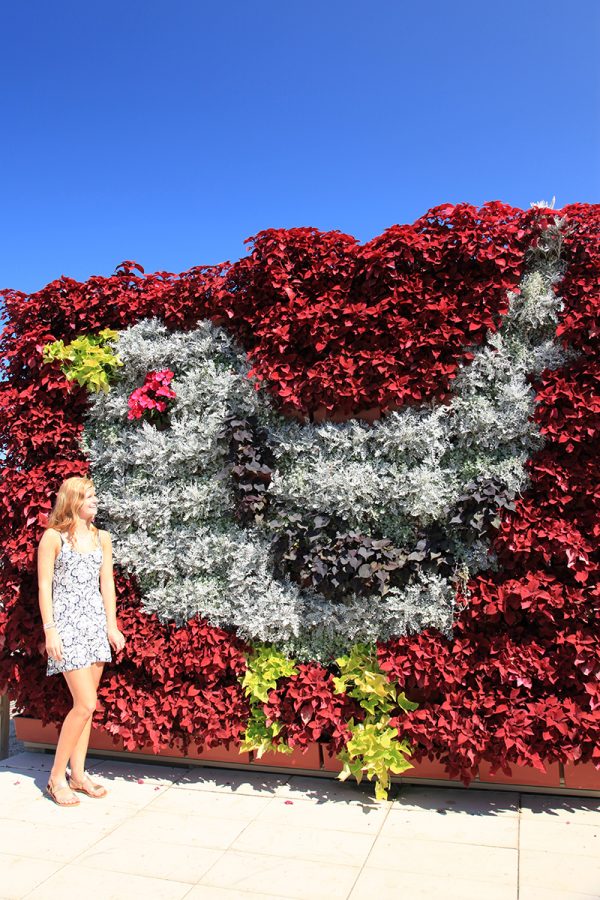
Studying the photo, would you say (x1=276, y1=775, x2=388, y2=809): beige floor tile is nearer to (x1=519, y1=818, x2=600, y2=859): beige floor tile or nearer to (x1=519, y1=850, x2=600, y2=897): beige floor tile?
(x1=519, y1=818, x2=600, y2=859): beige floor tile

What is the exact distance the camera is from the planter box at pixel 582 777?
3.67 metres

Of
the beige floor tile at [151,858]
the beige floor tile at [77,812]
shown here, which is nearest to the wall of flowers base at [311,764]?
the beige floor tile at [77,812]

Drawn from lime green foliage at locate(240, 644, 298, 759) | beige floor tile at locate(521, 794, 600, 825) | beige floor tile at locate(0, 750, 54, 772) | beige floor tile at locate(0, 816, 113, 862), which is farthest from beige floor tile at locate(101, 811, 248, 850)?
beige floor tile at locate(521, 794, 600, 825)

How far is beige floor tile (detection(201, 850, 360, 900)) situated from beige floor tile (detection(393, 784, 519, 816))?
0.74m

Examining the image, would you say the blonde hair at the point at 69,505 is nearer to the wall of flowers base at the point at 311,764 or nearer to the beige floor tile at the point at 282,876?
the wall of flowers base at the point at 311,764

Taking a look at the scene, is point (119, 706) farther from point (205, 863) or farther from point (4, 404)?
point (4, 404)

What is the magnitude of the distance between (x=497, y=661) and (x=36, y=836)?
2.41 m

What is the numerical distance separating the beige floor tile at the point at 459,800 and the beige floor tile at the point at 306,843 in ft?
1.48

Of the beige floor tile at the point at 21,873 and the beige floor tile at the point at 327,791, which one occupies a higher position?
the beige floor tile at the point at 327,791

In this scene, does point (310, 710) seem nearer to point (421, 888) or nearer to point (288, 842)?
point (288, 842)

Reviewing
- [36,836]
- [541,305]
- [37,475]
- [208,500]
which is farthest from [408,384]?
[36,836]

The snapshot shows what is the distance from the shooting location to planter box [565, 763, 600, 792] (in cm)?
367

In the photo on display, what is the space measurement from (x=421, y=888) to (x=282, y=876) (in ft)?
1.91

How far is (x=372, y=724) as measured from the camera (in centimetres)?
379
